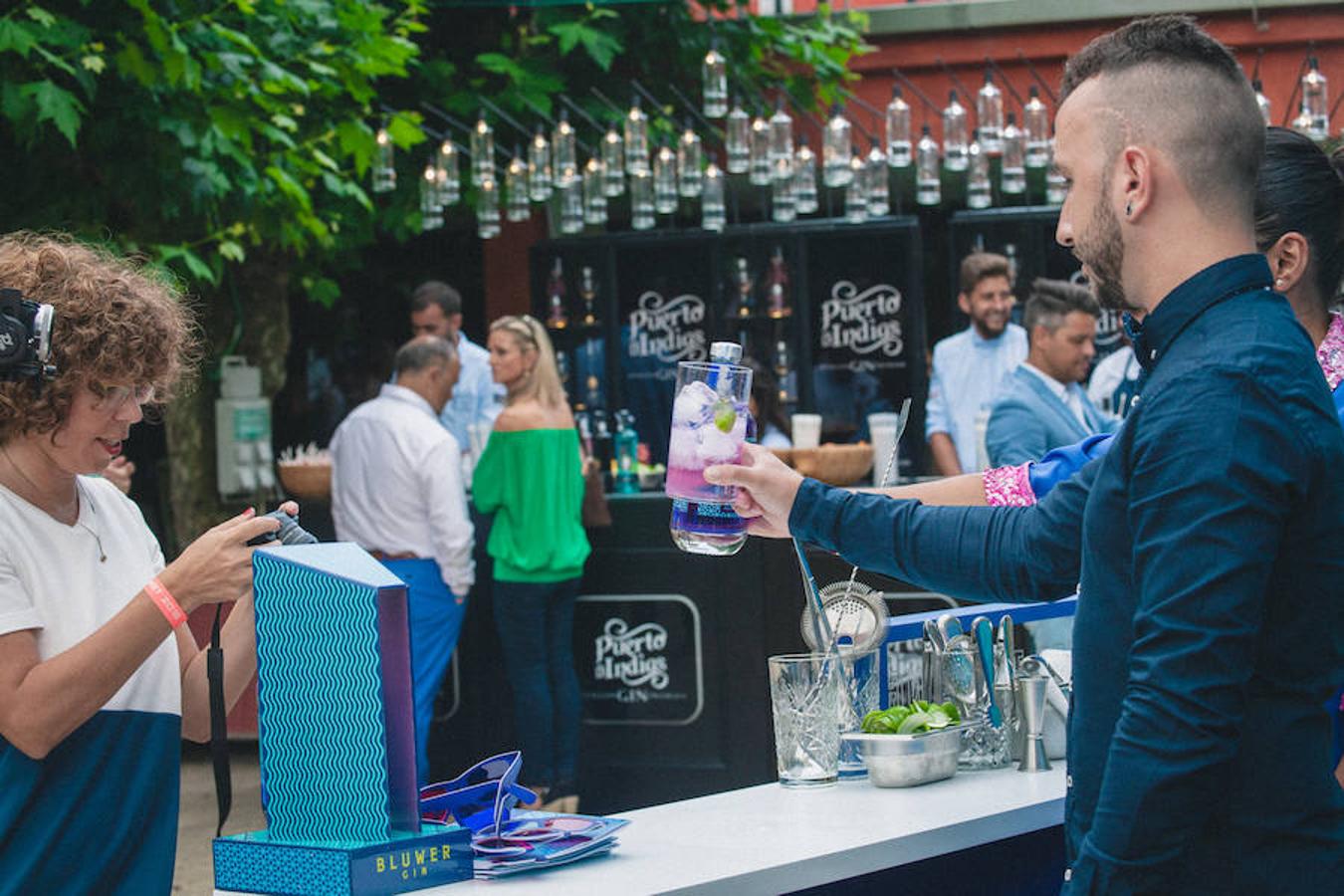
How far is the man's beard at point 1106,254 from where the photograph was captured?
1.69m

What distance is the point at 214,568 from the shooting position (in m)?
2.14

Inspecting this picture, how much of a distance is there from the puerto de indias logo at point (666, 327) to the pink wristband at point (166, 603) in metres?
8.25

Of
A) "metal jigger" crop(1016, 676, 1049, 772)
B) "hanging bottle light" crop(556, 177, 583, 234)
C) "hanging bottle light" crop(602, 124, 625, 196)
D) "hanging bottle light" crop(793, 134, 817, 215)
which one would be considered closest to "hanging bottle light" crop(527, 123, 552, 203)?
"hanging bottle light" crop(556, 177, 583, 234)

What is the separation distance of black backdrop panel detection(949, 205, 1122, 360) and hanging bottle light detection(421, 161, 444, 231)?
3.07 meters

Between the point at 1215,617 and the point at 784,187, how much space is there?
7.17 meters

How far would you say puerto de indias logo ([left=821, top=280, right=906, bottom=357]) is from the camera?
393 inches

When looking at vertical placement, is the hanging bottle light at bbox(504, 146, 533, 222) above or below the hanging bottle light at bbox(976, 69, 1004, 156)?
below

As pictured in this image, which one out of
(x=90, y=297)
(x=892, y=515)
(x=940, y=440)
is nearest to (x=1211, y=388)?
(x=892, y=515)

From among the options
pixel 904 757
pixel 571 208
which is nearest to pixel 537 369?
pixel 571 208

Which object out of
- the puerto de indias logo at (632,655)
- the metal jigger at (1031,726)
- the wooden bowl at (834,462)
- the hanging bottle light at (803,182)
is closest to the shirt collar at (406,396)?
the puerto de indias logo at (632,655)

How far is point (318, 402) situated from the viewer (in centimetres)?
1162

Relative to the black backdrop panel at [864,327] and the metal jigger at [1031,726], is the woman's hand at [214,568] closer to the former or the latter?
the metal jigger at [1031,726]

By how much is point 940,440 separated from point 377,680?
575 centimetres

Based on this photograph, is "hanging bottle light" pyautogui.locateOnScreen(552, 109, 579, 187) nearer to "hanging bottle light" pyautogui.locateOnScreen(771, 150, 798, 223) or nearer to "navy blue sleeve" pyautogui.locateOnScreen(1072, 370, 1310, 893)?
"hanging bottle light" pyautogui.locateOnScreen(771, 150, 798, 223)
